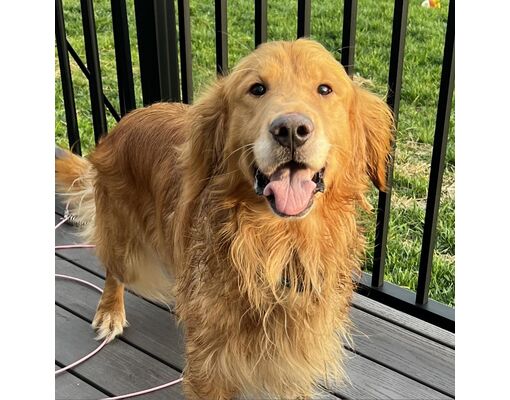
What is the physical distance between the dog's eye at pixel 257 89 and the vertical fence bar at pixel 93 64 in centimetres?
152

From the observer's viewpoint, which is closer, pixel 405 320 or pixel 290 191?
pixel 290 191

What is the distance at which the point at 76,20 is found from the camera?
5625 millimetres

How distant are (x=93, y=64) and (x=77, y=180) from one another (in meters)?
0.57

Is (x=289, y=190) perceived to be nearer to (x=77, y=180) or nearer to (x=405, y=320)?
(x=405, y=320)

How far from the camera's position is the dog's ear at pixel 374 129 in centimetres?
191

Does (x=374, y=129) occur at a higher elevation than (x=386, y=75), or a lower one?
higher

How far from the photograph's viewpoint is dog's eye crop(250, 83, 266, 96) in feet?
5.62

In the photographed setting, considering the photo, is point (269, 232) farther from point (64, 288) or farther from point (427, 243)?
point (64, 288)

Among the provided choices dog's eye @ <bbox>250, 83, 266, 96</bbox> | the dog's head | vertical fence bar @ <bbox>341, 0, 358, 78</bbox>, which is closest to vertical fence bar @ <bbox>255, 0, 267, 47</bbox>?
vertical fence bar @ <bbox>341, 0, 358, 78</bbox>

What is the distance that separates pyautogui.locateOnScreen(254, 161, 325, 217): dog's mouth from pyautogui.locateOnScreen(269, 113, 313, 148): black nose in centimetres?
10

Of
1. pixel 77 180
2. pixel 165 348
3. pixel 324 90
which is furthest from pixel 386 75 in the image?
pixel 324 90

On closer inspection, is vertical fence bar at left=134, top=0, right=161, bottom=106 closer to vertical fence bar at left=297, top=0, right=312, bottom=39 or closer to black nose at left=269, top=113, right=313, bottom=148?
vertical fence bar at left=297, top=0, right=312, bottom=39

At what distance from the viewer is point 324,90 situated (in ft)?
5.66
